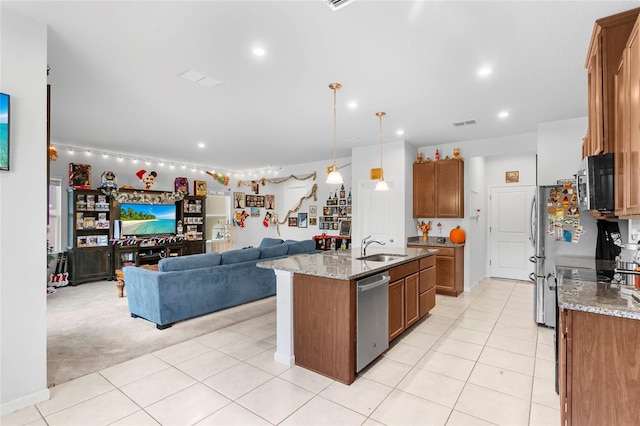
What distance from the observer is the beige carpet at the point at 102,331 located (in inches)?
119

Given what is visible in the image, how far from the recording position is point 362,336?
2.77 m

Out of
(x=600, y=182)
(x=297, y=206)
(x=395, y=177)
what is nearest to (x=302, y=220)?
(x=297, y=206)

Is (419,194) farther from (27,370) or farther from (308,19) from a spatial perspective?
(27,370)

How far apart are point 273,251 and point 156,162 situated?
4546 millimetres

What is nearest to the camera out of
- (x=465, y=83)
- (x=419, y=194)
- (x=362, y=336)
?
(x=362, y=336)

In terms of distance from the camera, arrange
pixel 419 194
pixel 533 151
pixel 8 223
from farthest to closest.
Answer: pixel 419 194 → pixel 533 151 → pixel 8 223

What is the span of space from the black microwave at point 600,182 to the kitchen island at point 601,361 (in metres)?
0.58

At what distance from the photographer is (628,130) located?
1748mm

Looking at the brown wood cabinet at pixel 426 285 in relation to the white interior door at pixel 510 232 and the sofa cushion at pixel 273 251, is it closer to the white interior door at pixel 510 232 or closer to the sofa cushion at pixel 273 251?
the sofa cushion at pixel 273 251

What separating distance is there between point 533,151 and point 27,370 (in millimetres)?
6674

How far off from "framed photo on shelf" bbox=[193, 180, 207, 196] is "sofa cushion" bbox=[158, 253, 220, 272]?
14.4 feet

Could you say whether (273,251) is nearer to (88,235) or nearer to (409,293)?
(409,293)

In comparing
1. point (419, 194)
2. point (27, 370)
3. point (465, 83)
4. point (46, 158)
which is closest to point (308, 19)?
point (465, 83)

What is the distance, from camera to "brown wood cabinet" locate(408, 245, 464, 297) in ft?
17.9
